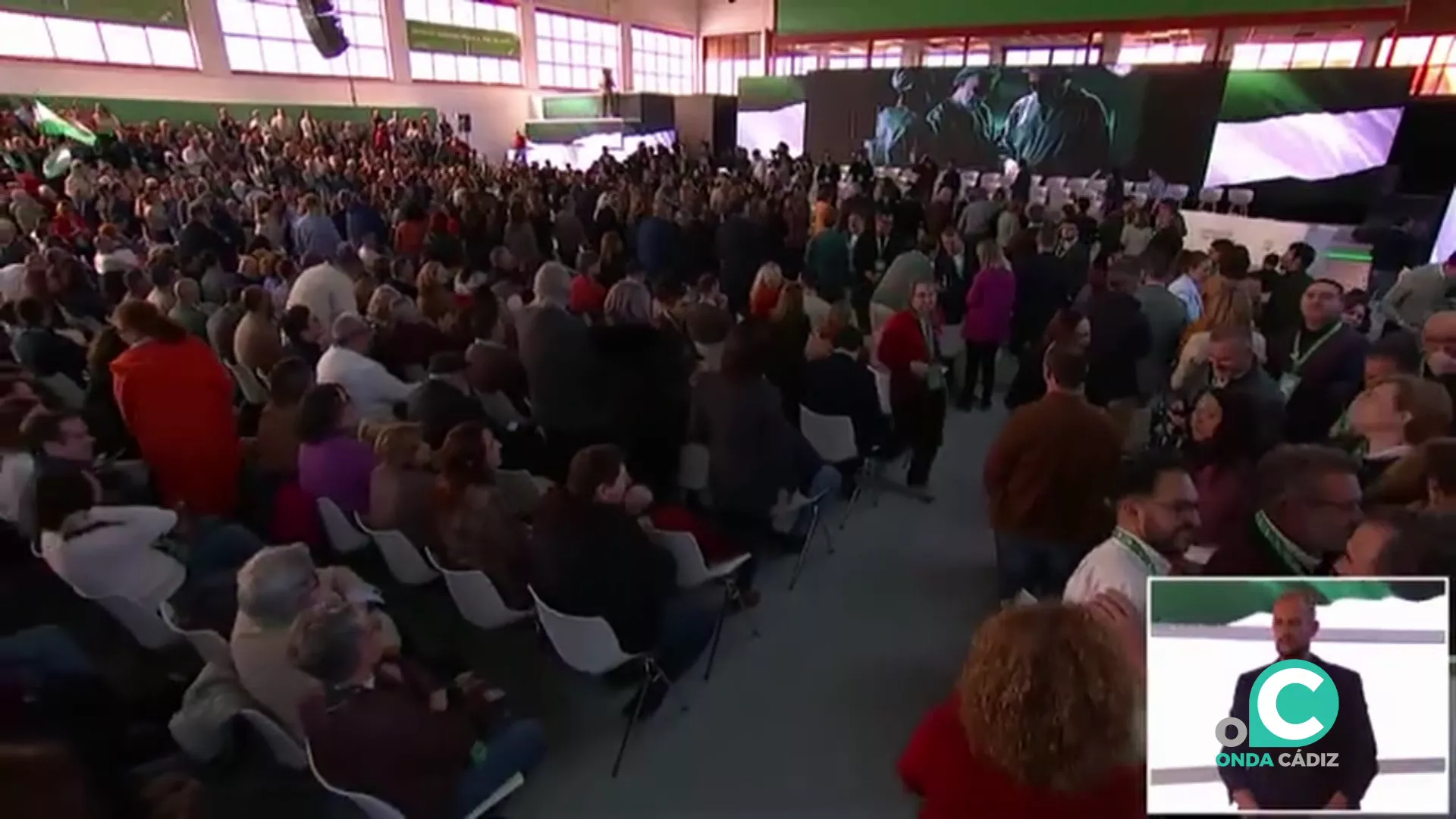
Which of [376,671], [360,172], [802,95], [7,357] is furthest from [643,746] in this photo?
[802,95]

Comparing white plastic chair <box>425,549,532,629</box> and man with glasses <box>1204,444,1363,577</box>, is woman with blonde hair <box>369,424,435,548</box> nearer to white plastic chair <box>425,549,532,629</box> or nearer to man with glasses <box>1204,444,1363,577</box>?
white plastic chair <box>425,549,532,629</box>

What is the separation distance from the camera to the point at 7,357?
393 centimetres

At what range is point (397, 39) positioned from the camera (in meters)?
18.1

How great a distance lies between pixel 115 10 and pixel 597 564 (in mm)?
16796

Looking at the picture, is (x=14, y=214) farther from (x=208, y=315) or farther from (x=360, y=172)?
(x=208, y=315)

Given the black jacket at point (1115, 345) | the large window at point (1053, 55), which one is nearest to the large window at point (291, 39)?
the large window at point (1053, 55)

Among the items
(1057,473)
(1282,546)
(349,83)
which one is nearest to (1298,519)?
(1282,546)

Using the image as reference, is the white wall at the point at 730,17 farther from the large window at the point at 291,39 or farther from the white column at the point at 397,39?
the large window at the point at 291,39

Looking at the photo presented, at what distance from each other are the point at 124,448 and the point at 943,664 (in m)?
3.44

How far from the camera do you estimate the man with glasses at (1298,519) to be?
5.88ft

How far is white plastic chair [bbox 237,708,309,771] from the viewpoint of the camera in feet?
6.36

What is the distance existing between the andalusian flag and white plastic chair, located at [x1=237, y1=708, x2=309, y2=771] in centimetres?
1235

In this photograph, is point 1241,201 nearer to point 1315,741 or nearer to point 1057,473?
point 1057,473

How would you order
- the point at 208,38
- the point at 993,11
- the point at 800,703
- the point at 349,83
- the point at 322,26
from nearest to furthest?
the point at 800,703
the point at 322,26
the point at 208,38
the point at 993,11
the point at 349,83
